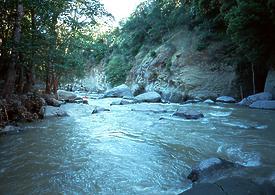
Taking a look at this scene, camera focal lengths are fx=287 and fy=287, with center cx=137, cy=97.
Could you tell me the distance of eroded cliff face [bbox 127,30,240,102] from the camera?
1911cm

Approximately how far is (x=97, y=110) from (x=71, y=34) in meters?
6.67

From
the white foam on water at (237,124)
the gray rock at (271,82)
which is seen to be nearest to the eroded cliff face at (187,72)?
the gray rock at (271,82)

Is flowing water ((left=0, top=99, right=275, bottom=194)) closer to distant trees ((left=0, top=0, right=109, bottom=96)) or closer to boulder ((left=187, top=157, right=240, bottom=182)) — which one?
boulder ((left=187, top=157, right=240, bottom=182))

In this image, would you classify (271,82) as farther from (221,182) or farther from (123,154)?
(221,182)

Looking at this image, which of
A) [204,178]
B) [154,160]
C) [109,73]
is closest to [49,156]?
[154,160]

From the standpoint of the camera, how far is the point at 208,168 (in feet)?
13.1

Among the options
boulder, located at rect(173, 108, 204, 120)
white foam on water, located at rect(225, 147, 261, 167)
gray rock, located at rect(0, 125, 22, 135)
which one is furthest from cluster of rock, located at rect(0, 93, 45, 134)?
white foam on water, located at rect(225, 147, 261, 167)

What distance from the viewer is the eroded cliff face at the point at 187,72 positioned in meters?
19.1

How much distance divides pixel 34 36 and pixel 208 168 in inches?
300

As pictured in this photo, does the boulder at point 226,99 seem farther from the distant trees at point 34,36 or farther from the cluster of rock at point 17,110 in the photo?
the cluster of rock at point 17,110

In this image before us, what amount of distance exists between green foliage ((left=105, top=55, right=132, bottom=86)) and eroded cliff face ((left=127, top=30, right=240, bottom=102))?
7.75 meters

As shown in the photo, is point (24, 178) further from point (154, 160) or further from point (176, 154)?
point (176, 154)

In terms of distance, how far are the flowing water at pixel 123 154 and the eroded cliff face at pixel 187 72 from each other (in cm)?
1049

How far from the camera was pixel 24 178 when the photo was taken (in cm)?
413
